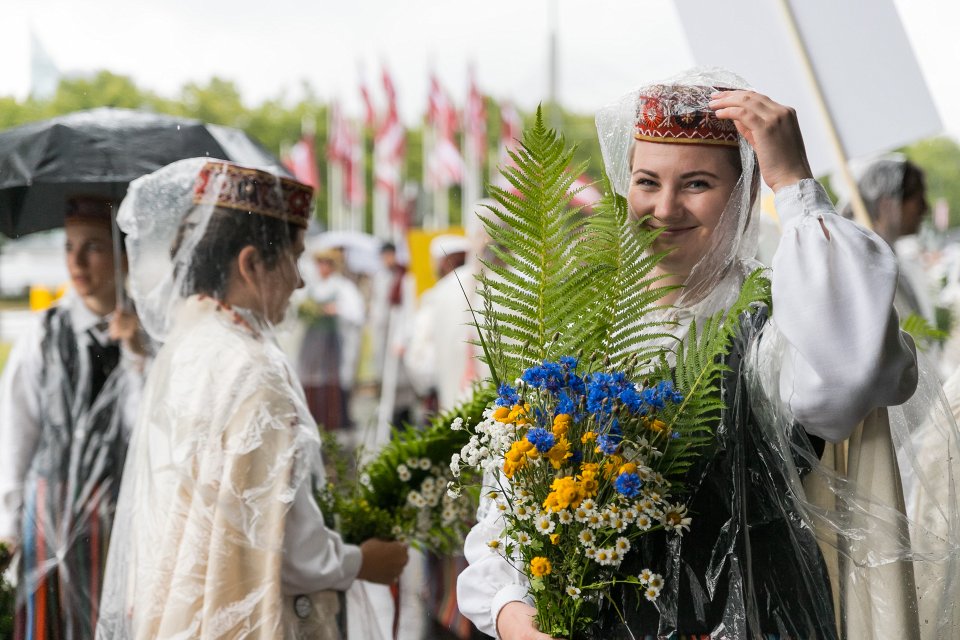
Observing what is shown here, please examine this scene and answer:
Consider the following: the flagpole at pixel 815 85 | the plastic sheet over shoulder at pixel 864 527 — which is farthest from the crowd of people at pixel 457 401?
the flagpole at pixel 815 85

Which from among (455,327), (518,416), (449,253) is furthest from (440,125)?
(518,416)

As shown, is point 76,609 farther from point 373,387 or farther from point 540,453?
point 373,387

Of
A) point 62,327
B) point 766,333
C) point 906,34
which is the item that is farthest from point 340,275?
point 766,333

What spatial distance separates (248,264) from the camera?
3117 millimetres

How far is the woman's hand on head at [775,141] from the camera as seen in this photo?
208 centimetres

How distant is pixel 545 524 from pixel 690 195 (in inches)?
31.7

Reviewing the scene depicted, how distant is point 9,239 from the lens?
11.7 ft

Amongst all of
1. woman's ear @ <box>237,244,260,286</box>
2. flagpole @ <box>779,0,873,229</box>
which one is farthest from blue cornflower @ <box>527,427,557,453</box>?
flagpole @ <box>779,0,873,229</box>

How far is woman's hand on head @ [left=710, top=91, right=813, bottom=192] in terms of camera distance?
2078 mm

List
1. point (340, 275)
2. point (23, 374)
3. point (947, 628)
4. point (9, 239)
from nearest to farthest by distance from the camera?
point (947, 628), point (9, 239), point (23, 374), point (340, 275)

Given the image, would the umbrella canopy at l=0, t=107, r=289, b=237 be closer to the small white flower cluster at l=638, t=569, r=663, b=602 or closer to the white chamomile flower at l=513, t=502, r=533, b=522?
the white chamomile flower at l=513, t=502, r=533, b=522

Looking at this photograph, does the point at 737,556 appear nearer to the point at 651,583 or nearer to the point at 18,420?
the point at 651,583

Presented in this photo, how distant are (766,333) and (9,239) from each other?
8.61 ft

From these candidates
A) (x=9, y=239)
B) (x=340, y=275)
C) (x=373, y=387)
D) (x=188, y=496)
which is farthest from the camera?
(x=373, y=387)
